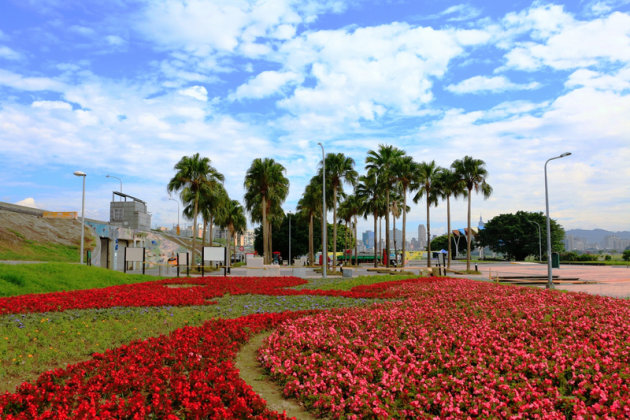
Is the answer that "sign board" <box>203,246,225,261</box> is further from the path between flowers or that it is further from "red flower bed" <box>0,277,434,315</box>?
the path between flowers

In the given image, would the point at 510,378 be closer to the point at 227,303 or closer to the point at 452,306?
the point at 452,306

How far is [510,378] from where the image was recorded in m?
5.51

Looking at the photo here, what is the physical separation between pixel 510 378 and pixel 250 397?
3.48m

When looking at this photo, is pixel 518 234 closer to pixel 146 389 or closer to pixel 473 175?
pixel 473 175

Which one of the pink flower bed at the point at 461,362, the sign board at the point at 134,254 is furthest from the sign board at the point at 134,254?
the pink flower bed at the point at 461,362

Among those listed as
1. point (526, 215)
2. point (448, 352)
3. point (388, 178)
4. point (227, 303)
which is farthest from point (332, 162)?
point (526, 215)

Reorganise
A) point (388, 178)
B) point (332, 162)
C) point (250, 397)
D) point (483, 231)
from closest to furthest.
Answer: point (250, 397) < point (332, 162) < point (388, 178) < point (483, 231)

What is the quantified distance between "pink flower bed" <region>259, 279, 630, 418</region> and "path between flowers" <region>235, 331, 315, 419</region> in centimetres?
15

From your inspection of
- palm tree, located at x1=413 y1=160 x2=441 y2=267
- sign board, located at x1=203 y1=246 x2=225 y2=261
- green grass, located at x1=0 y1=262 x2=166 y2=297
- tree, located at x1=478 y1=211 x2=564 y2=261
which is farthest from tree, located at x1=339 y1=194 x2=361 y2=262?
tree, located at x1=478 y1=211 x2=564 y2=261

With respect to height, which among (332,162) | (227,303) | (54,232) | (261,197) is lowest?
(227,303)

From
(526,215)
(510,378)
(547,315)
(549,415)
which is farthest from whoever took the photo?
(526,215)

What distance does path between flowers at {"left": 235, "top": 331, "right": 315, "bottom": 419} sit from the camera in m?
5.19

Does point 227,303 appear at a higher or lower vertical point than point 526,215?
lower

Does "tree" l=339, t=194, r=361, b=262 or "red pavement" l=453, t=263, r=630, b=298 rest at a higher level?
"tree" l=339, t=194, r=361, b=262
